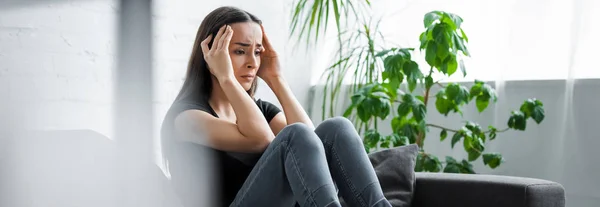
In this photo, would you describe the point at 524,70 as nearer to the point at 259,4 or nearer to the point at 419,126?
the point at 419,126

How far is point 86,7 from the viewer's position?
190cm

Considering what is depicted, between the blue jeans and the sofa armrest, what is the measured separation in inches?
12.7

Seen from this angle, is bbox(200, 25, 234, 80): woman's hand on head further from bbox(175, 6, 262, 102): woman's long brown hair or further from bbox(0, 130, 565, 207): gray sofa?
bbox(0, 130, 565, 207): gray sofa

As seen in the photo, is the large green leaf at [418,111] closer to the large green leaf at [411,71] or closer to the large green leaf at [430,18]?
the large green leaf at [411,71]

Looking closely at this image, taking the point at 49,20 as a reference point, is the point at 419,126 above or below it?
below

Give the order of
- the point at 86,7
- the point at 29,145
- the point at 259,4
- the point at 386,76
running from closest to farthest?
the point at 29,145, the point at 86,7, the point at 386,76, the point at 259,4

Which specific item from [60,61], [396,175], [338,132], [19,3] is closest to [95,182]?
[60,61]

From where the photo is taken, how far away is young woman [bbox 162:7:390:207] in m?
1.92

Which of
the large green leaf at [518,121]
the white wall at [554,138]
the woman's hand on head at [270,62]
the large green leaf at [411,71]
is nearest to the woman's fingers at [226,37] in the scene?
the woman's hand on head at [270,62]

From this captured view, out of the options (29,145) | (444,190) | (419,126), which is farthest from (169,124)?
(419,126)

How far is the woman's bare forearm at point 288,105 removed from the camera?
2.37 m

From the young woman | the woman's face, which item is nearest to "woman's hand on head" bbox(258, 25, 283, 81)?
the young woman

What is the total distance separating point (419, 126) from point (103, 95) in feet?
4.23

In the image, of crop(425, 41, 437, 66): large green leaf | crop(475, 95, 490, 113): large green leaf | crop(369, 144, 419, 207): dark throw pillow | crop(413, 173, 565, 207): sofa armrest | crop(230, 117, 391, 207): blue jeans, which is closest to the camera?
crop(230, 117, 391, 207): blue jeans
